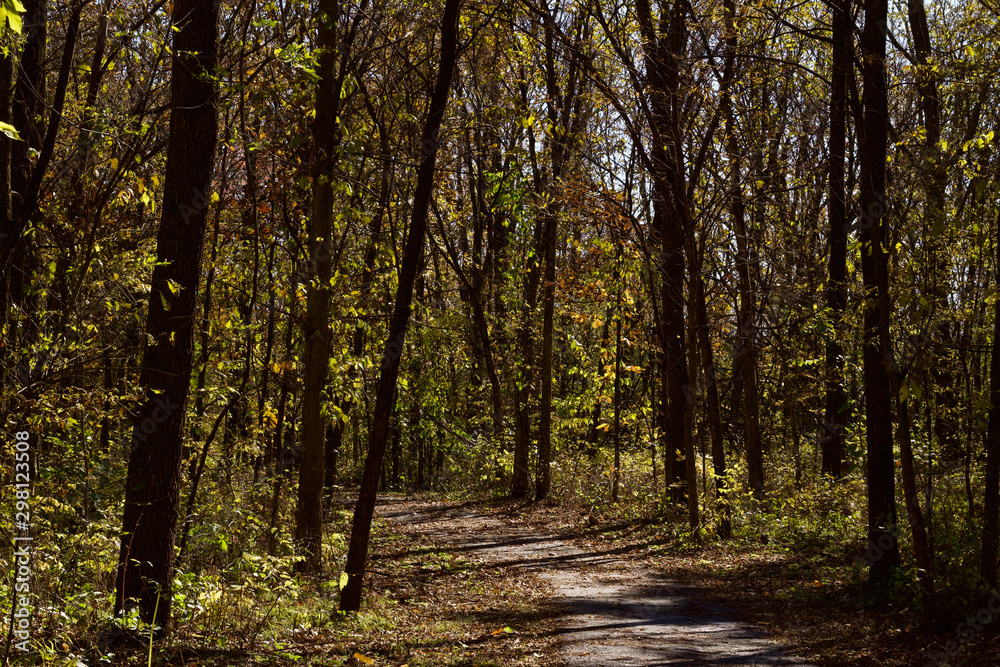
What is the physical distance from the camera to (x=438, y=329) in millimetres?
15242

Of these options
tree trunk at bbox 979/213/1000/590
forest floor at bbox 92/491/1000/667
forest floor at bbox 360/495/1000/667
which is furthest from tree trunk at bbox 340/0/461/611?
tree trunk at bbox 979/213/1000/590

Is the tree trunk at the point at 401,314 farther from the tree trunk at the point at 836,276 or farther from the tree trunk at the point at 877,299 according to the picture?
the tree trunk at the point at 836,276

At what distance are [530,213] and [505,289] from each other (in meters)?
3.81

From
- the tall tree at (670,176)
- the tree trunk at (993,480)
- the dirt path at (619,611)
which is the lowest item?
the dirt path at (619,611)

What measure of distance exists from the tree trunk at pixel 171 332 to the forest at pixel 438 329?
0.09ft

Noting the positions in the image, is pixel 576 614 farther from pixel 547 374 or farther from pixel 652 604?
pixel 547 374

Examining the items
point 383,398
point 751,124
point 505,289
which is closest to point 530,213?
point 505,289

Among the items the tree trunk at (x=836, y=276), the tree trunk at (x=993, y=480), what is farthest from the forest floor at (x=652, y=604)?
the tree trunk at (x=836, y=276)

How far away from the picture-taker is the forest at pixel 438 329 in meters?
6.39

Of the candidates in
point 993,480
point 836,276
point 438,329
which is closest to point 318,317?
point 438,329

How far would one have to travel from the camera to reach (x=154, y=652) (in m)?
6.10

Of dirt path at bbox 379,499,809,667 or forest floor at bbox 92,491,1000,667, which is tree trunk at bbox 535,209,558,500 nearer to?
dirt path at bbox 379,499,809,667

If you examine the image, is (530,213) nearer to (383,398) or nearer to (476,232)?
(476,232)

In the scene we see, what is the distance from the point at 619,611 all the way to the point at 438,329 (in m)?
7.71
